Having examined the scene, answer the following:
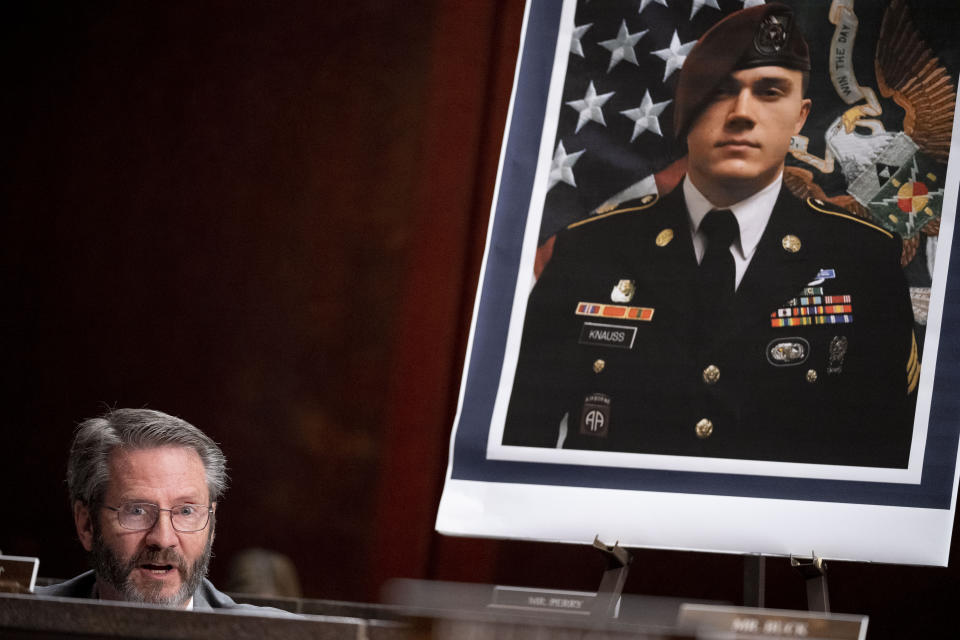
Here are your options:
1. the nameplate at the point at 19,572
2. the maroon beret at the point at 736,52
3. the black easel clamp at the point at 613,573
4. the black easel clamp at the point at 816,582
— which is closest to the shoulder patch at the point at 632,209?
the maroon beret at the point at 736,52

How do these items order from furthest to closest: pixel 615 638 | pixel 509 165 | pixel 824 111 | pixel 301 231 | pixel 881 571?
pixel 301 231 → pixel 881 571 → pixel 509 165 → pixel 824 111 → pixel 615 638

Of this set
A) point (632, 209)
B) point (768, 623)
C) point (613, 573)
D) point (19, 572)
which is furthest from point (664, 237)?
point (19, 572)

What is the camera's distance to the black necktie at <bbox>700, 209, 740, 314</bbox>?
181 centimetres

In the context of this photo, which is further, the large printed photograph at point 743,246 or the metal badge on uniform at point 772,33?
the metal badge on uniform at point 772,33

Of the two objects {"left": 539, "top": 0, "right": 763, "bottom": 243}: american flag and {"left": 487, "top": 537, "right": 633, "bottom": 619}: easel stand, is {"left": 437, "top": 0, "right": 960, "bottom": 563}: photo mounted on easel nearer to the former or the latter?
{"left": 539, "top": 0, "right": 763, "bottom": 243}: american flag

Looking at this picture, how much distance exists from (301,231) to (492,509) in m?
1.99

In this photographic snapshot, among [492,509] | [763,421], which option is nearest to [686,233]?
[763,421]

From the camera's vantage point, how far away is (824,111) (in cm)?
185

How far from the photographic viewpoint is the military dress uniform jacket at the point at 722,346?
1.69 metres

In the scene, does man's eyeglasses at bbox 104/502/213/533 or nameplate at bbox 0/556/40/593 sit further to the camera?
man's eyeglasses at bbox 104/502/213/533

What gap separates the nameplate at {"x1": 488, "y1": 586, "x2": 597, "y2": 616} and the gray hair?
831 mm

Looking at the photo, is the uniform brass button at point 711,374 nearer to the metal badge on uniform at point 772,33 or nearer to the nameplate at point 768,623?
the metal badge on uniform at point 772,33

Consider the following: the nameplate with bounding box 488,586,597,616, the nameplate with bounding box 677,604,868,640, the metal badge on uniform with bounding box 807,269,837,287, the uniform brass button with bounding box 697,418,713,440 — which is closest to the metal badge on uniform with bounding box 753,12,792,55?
the metal badge on uniform with bounding box 807,269,837,287

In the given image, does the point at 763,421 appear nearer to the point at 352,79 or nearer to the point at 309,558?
the point at 309,558
